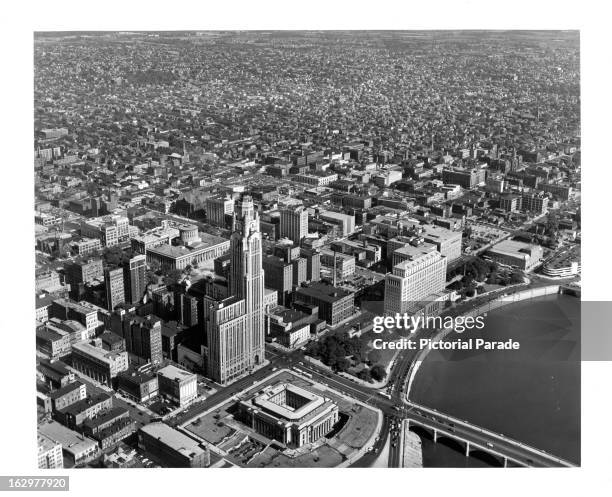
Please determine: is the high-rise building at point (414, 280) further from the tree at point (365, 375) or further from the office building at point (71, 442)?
the office building at point (71, 442)

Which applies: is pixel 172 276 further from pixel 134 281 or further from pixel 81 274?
pixel 81 274

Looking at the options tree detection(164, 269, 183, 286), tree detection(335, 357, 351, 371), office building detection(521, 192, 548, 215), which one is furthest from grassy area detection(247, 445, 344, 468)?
office building detection(521, 192, 548, 215)

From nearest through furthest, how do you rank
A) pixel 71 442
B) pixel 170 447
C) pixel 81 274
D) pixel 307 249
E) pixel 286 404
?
pixel 170 447 < pixel 71 442 < pixel 286 404 < pixel 81 274 < pixel 307 249

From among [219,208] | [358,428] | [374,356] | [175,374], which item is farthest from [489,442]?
[219,208]

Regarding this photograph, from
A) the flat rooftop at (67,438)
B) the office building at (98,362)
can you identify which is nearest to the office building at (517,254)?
the office building at (98,362)
